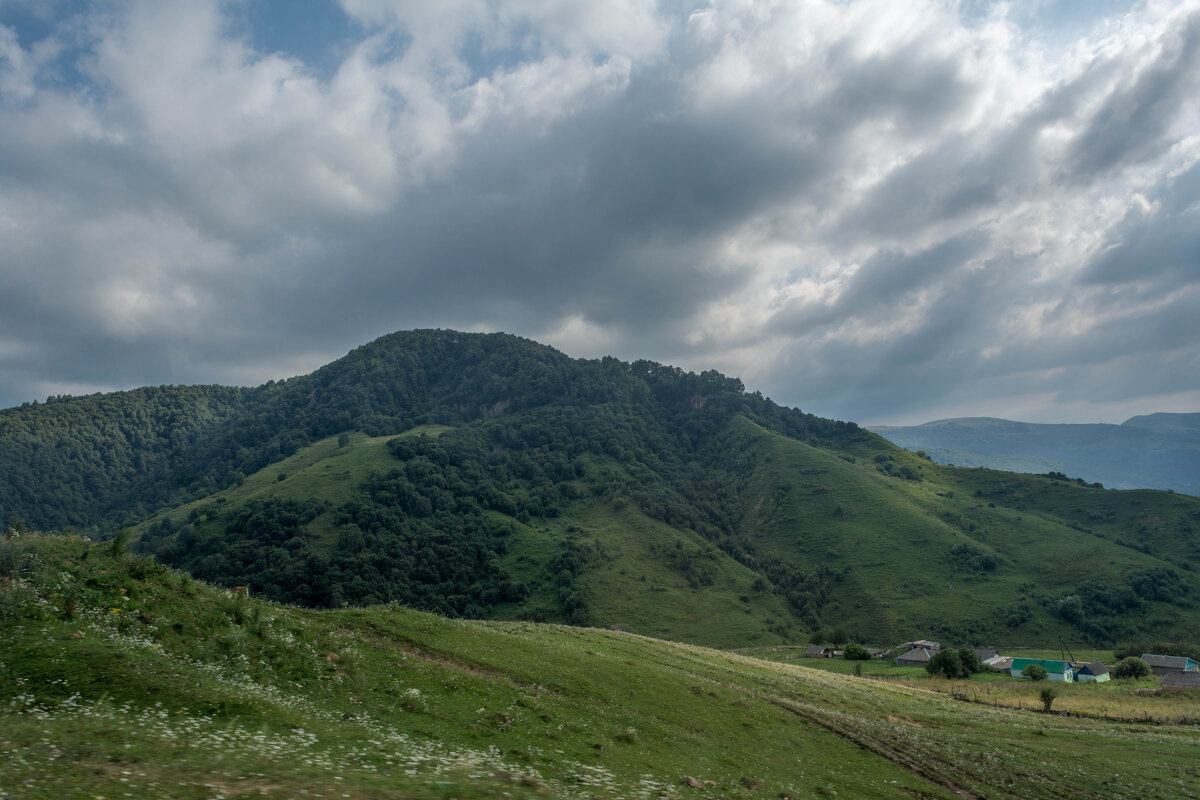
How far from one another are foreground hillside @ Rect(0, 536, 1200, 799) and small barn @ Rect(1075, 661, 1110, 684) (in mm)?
65115

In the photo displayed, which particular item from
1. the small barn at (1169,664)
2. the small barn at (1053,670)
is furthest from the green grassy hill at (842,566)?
the small barn at (1169,664)

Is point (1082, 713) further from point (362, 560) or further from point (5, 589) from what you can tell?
point (362, 560)

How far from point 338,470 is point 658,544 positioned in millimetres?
105875

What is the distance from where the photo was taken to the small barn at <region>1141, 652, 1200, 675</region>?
9131 centimetres

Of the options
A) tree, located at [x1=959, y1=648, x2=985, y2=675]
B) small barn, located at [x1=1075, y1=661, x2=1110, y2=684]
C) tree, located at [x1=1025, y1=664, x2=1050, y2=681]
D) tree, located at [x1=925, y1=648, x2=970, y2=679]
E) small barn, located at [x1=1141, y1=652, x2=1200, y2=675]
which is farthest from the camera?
small barn, located at [x1=1141, y1=652, x2=1200, y2=675]

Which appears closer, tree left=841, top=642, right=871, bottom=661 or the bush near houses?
the bush near houses

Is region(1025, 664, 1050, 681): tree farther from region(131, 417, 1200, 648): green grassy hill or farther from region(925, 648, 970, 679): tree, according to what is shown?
region(131, 417, 1200, 648): green grassy hill

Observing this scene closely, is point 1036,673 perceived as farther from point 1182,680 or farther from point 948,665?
point 1182,680

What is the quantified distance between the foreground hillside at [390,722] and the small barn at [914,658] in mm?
71987

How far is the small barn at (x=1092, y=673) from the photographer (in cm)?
9006

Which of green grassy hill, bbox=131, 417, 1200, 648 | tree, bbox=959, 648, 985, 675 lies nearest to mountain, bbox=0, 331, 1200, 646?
green grassy hill, bbox=131, 417, 1200, 648

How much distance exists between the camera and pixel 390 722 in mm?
19875

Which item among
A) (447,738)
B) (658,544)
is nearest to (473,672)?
(447,738)

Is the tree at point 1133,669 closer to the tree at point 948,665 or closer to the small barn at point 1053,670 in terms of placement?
the small barn at point 1053,670
